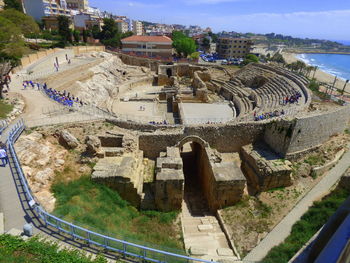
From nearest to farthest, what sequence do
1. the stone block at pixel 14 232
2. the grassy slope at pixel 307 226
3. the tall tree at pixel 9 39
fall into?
the stone block at pixel 14 232, the grassy slope at pixel 307 226, the tall tree at pixel 9 39

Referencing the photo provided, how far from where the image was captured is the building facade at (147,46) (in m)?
52.8

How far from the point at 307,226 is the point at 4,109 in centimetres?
2146

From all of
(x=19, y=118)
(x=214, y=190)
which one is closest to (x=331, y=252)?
(x=214, y=190)

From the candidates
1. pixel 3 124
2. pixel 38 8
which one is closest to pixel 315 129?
pixel 3 124

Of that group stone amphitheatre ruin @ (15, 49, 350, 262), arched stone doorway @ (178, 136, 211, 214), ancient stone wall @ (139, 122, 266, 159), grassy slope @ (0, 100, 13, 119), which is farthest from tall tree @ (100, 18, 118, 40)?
ancient stone wall @ (139, 122, 266, 159)

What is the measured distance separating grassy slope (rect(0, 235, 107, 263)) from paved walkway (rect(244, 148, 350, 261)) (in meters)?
8.08

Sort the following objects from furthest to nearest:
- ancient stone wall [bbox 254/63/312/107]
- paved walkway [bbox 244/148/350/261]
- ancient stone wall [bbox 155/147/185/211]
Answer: ancient stone wall [bbox 254/63/312/107] → ancient stone wall [bbox 155/147/185/211] → paved walkway [bbox 244/148/350/261]

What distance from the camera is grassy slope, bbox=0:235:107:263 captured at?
6555mm

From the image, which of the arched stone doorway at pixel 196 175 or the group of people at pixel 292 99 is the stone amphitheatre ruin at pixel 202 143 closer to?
the arched stone doorway at pixel 196 175

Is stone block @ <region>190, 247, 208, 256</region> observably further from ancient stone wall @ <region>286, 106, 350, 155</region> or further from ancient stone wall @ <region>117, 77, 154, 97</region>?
ancient stone wall @ <region>117, 77, 154, 97</region>

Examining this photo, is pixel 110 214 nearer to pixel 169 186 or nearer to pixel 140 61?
pixel 169 186

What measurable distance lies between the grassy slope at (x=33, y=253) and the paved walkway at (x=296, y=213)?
8082 millimetres

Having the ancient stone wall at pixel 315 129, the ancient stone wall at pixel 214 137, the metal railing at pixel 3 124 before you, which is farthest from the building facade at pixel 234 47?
the metal railing at pixel 3 124

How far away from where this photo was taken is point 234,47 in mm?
79562
